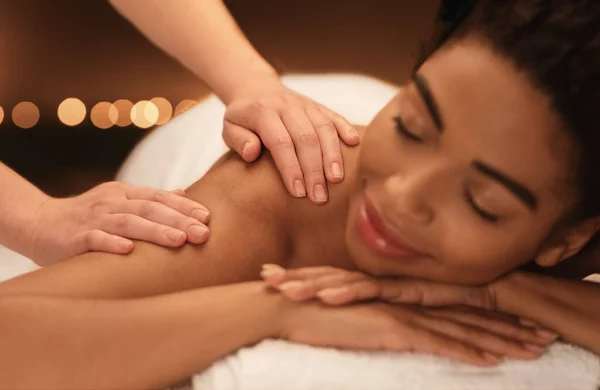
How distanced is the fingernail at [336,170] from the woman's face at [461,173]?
0.24 feet

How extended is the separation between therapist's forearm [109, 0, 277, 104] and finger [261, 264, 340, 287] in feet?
1.21

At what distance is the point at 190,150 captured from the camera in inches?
53.1

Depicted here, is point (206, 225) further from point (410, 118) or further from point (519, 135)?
point (519, 135)

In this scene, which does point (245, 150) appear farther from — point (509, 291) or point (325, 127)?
point (509, 291)

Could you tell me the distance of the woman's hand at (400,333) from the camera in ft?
2.49

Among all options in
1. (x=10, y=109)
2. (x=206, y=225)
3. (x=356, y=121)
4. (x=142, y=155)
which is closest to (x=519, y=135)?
(x=206, y=225)

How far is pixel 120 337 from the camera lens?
2.35 ft

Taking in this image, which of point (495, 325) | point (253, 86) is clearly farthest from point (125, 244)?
point (495, 325)

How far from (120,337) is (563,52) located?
527 mm

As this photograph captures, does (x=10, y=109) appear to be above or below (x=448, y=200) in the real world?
above

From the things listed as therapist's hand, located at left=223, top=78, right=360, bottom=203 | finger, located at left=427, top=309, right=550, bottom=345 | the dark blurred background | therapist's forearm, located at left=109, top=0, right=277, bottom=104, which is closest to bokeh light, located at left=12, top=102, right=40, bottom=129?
the dark blurred background

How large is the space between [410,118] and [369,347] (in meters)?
0.25

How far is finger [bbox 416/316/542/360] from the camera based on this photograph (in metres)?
0.78

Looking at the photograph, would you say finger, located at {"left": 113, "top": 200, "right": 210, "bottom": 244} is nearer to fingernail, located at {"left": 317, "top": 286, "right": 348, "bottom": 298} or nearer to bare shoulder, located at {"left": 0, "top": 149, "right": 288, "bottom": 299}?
bare shoulder, located at {"left": 0, "top": 149, "right": 288, "bottom": 299}
